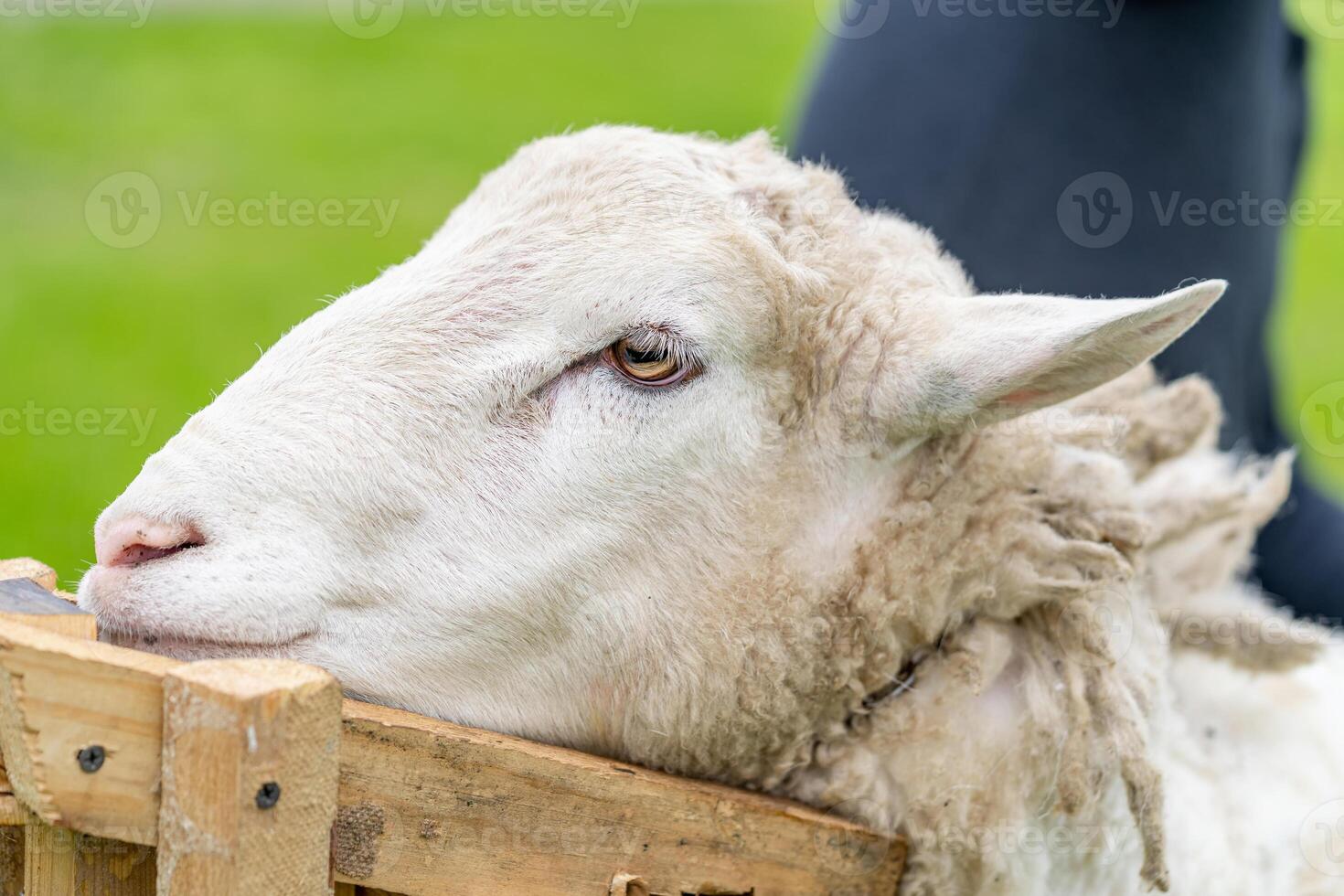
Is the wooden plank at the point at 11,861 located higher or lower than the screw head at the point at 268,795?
lower

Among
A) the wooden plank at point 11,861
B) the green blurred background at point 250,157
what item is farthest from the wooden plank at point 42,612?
the green blurred background at point 250,157

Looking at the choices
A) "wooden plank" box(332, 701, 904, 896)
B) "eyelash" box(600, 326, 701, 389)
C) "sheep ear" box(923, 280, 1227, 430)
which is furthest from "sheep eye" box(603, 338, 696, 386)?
"wooden plank" box(332, 701, 904, 896)

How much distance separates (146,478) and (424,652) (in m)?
0.46

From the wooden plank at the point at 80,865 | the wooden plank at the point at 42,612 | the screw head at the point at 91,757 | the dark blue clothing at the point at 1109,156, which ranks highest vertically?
the dark blue clothing at the point at 1109,156

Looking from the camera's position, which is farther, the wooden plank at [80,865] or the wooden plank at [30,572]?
the wooden plank at [30,572]

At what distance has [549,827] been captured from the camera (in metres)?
1.91

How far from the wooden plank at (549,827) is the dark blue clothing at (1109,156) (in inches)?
92.4

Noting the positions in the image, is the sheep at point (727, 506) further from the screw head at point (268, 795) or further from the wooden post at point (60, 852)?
the screw head at point (268, 795)

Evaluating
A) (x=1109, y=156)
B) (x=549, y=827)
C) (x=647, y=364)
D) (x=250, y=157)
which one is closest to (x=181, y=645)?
(x=549, y=827)

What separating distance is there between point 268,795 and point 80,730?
0.21m

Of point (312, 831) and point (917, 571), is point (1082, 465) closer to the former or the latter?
point (917, 571)

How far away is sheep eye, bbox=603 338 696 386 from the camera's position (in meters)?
2.12

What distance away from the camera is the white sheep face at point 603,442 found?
2.00 meters

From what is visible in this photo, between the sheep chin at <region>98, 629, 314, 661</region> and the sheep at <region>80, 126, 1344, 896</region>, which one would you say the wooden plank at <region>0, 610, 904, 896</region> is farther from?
the sheep chin at <region>98, 629, 314, 661</region>
